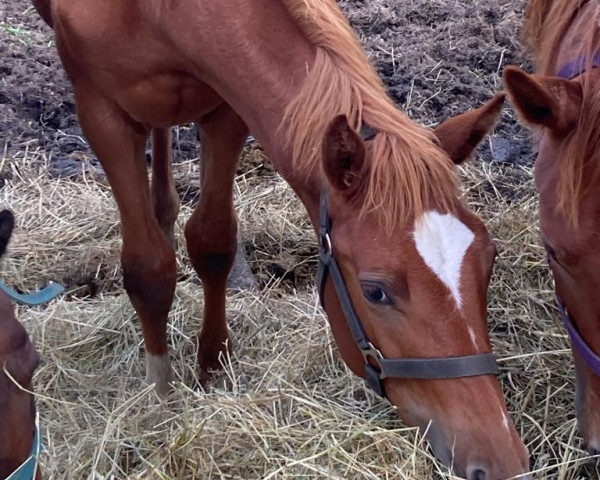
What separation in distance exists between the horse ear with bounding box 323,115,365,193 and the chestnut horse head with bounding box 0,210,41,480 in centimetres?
81

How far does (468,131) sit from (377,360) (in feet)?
2.07

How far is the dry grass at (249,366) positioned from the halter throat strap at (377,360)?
0.21 metres

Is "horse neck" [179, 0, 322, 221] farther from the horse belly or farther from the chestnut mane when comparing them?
the horse belly

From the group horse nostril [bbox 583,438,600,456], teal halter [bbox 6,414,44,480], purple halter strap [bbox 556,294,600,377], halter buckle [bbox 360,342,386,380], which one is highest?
purple halter strap [bbox 556,294,600,377]

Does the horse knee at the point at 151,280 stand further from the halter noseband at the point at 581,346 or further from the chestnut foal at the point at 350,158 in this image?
the halter noseband at the point at 581,346

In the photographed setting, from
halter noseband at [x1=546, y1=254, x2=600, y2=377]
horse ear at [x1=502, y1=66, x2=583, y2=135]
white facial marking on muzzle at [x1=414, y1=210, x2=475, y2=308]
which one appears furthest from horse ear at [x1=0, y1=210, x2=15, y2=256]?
halter noseband at [x1=546, y1=254, x2=600, y2=377]

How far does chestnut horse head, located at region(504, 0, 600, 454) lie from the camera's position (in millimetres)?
1981

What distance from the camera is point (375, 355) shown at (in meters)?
2.10

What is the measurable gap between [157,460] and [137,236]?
899 mm

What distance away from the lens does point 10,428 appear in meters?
1.92

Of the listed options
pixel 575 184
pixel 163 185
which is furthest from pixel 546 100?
pixel 163 185

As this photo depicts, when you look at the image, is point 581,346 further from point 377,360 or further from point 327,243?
point 327,243

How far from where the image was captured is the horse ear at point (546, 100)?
6.44 ft

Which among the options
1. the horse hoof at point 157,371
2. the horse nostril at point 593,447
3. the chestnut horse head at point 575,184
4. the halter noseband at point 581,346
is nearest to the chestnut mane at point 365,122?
the chestnut horse head at point 575,184
